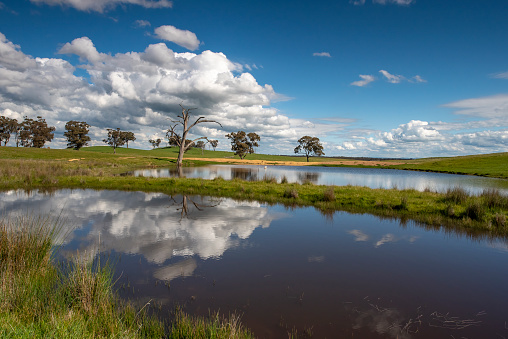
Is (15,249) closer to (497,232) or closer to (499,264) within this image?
(499,264)

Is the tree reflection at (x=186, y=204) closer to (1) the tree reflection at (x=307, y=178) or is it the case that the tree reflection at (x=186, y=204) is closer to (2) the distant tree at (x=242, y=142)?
(1) the tree reflection at (x=307, y=178)

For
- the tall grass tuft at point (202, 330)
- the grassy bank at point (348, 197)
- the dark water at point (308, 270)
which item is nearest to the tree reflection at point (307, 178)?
the grassy bank at point (348, 197)

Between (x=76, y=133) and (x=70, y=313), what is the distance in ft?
416

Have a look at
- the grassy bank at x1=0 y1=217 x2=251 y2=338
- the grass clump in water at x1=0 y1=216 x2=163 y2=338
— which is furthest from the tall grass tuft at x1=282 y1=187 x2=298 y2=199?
the grass clump in water at x1=0 y1=216 x2=163 y2=338

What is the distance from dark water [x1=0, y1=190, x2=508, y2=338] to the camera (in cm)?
644

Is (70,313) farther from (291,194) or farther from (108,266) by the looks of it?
(291,194)

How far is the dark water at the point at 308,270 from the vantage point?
6439mm

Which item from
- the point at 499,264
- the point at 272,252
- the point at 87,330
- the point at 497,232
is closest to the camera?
the point at 87,330

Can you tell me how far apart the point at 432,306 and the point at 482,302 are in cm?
157

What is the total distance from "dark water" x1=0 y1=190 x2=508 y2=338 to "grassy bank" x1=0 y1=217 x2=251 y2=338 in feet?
2.93

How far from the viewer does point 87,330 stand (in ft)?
15.6

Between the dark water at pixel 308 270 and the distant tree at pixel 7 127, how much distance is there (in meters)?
123

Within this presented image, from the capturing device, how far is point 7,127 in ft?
354

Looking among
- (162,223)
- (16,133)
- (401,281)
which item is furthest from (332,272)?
(16,133)
